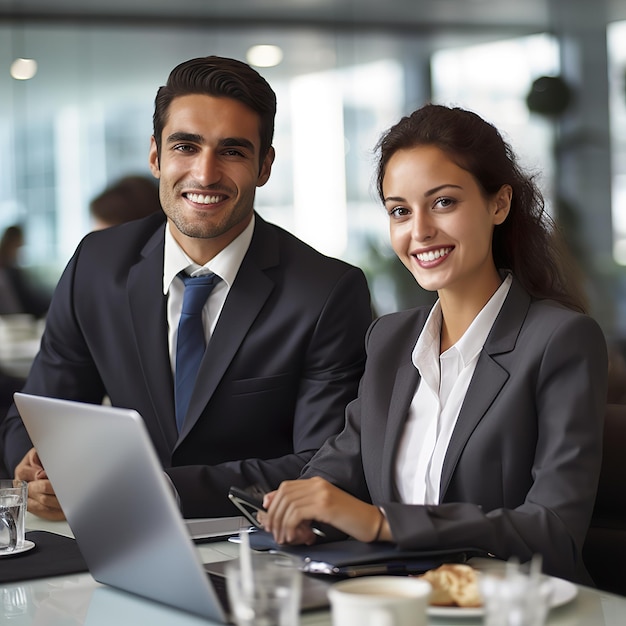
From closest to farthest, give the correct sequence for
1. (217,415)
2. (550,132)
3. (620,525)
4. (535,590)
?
(535,590), (620,525), (217,415), (550,132)

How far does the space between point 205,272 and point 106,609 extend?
3.62 ft

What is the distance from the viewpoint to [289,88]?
6.83 m

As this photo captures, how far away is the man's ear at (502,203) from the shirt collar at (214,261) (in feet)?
2.12

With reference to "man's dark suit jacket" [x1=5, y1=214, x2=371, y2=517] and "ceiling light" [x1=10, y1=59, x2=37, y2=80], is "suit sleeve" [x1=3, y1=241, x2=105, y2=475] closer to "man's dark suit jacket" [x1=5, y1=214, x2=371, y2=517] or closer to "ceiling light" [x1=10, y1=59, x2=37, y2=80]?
"man's dark suit jacket" [x1=5, y1=214, x2=371, y2=517]

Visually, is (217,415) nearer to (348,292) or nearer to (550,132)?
(348,292)

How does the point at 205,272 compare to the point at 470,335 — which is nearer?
the point at 470,335

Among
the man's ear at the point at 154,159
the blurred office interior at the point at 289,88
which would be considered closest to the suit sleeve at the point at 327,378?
the man's ear at the point at 154,159

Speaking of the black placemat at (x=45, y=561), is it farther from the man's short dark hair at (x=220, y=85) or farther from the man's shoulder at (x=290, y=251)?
the man's short dark hair at (x=220, y=85)

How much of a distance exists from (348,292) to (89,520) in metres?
1.04

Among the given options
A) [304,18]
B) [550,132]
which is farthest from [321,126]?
[550,132]

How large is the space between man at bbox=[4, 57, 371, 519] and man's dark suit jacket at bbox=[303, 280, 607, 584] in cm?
32

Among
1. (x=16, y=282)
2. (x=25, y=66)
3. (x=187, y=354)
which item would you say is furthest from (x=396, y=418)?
(x=25, y=66)

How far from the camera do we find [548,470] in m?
1.64

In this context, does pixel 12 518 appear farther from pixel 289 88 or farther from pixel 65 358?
pixel 289 88
